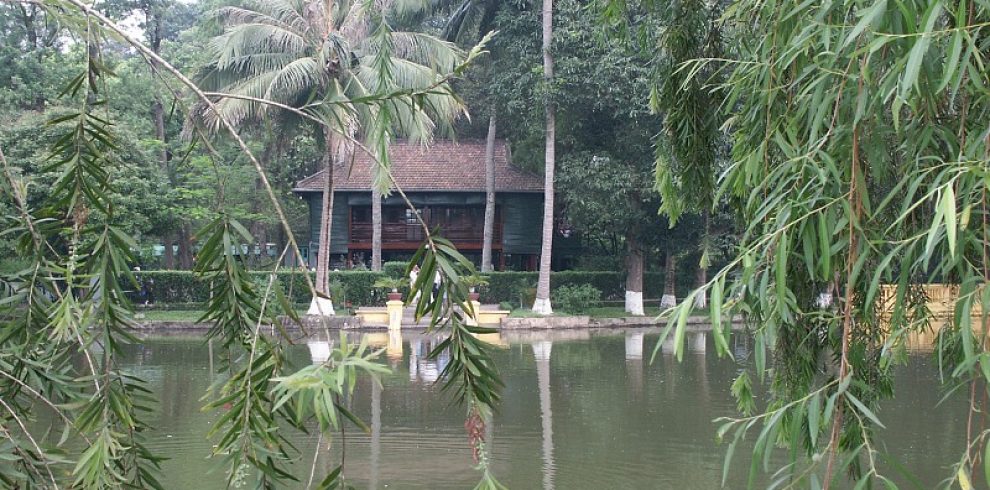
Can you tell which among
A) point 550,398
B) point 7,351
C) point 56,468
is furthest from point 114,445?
point 550,398

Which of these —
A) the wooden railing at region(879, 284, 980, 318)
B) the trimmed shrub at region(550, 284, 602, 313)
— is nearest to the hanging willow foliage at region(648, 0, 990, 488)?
the wooden railing at region(879, 284, 980, 318)

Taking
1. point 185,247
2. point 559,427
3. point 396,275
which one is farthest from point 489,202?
point 559,427

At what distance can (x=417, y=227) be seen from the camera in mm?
28938

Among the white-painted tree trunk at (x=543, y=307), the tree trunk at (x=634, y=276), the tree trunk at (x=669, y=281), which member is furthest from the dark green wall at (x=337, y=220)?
the tree trunk at (x=669, y=281)

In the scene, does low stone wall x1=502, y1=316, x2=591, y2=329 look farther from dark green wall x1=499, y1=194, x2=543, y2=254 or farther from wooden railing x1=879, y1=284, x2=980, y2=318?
wooden railing x1=879, y1=284, x2=980, y2=318

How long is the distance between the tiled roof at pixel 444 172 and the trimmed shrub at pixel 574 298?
15.7 ft

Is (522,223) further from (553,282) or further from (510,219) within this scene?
(553,282)

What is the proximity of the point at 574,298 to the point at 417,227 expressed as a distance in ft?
24.5

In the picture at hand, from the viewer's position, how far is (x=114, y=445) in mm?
1776

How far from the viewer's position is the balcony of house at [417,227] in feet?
94.5

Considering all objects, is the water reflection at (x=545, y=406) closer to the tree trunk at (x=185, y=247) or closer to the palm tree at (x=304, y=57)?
the palm tree at (x=304, y=57)

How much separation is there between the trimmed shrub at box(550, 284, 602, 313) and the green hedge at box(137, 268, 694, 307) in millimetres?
1045

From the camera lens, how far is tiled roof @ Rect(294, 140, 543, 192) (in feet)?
90.8

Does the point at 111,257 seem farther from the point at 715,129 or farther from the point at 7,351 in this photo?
the point at 715,129
